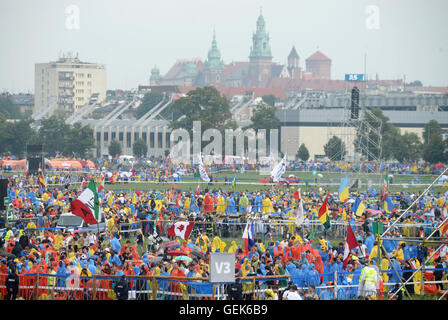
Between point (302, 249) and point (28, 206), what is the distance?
15260mm

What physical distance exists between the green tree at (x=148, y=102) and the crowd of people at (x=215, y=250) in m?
109

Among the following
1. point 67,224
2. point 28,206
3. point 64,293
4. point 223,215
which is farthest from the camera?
point 28,206

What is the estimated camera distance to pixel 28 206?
31609mm

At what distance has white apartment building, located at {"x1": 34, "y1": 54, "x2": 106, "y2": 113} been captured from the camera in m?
168

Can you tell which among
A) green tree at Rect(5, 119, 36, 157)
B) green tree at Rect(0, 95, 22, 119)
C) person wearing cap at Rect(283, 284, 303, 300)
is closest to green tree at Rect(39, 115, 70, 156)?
green tree at Rect(5, 119, 36, 157)

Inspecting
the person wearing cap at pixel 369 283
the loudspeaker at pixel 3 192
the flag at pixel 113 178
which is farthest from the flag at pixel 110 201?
the person wearing cap at pixel 369 283

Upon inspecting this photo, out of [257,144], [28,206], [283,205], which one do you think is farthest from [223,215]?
[257,144]

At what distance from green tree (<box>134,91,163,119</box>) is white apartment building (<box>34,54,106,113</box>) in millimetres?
23432

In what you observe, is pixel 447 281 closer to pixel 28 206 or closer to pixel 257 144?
pixel 28 206

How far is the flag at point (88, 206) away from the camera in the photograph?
64.4ft

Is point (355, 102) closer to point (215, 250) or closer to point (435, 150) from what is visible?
point (435, 150)

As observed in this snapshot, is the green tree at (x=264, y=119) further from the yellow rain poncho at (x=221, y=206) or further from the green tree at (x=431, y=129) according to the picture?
the yellow rain poncho at (x=221, y=206)

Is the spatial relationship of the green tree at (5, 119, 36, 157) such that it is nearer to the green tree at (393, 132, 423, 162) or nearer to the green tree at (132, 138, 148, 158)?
the green tree at (132, 138, 148, 158)

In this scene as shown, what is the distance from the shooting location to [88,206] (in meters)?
19.7
